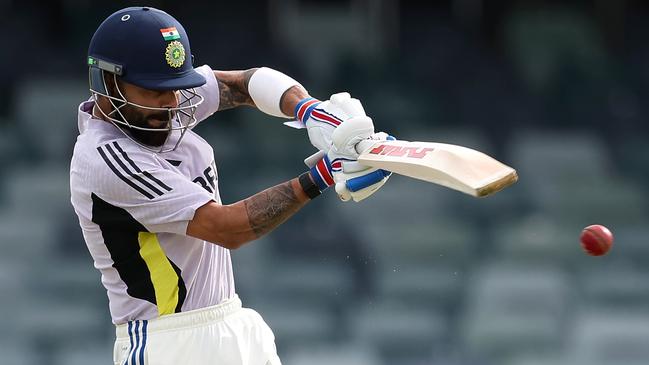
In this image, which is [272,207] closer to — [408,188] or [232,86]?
[232,86]

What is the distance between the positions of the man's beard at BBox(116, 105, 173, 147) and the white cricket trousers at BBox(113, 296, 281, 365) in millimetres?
499

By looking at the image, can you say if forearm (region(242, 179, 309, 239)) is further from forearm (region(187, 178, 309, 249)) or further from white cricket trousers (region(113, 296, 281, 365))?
white cricket trousers (region(113, 296, 281, 365))

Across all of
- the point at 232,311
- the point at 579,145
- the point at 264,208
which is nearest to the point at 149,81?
the point at 264,208

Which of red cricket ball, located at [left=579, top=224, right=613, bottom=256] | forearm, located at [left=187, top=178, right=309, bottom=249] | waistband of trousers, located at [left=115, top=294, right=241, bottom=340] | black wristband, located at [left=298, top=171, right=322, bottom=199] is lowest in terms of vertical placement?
red cricket ball, located at [left=579, top=224, right=613, bottom=256]

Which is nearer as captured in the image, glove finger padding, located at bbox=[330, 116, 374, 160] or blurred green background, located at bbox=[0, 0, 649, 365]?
glove finger padding, located at bbox=[330, 116, 374, 160]

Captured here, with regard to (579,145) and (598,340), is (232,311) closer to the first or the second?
(598,340)

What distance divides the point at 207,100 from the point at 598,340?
163 inches

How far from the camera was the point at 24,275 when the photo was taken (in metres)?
7.78

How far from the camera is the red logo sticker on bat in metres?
3.19

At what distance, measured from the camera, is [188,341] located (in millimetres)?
3422

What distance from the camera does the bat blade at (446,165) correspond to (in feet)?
9.91

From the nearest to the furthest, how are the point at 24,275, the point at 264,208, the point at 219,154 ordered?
1. the point at 264,208
2. the point at 24,275
3. the point at 219,154

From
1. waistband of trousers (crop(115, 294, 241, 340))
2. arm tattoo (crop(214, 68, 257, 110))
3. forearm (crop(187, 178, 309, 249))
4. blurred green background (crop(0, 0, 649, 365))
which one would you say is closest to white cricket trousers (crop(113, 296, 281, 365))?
waistband of trousers (crop(115, 294, 241, 340))

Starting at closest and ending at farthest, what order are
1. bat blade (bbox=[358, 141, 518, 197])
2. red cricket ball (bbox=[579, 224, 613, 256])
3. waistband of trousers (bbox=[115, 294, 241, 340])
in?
bat blade (bbox=[358, 141, 518, 197]) → waistband of trousers (bbox=[115, 294, 241, 340]) → red cricket ball (bbox=[579, 224, 613, 256])
